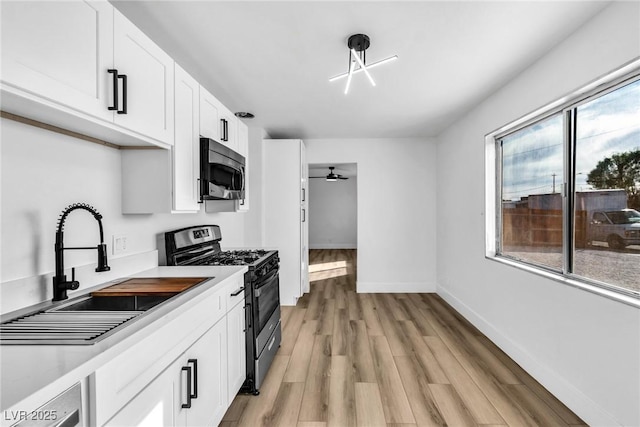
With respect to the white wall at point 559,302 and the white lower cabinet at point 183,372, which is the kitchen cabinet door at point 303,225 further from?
the white lower cabinet at point 183,372

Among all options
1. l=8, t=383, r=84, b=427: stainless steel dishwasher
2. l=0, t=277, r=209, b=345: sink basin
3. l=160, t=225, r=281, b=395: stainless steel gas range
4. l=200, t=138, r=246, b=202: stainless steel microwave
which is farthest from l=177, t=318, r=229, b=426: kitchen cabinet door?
l=200, t=138, r=246, b=202: stainless steel microwave

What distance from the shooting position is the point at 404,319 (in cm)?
389

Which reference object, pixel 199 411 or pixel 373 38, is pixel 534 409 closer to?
pixel 199 411

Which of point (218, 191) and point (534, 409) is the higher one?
point (218, 191)

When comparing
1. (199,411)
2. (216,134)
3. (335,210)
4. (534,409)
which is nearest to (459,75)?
(216,134)

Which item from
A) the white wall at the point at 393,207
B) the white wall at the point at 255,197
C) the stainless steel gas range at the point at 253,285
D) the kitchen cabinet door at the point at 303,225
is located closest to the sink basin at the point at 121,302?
the stainless steel gas range at the point at 253,285

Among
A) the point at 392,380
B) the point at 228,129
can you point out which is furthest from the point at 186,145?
the point at 392,380

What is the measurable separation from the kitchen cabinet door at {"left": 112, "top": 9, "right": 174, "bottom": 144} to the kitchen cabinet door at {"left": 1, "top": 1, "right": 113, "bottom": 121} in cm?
7

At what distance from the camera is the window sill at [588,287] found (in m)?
1.73

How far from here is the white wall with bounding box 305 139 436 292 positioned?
5.13m

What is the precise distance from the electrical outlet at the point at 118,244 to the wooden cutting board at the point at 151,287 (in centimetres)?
21

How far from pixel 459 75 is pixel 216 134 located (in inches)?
80.2

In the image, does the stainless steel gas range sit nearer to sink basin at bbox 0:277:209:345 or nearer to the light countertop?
sink basin at bbox 0:277:209:345

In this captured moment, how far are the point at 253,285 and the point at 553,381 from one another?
219 cm
